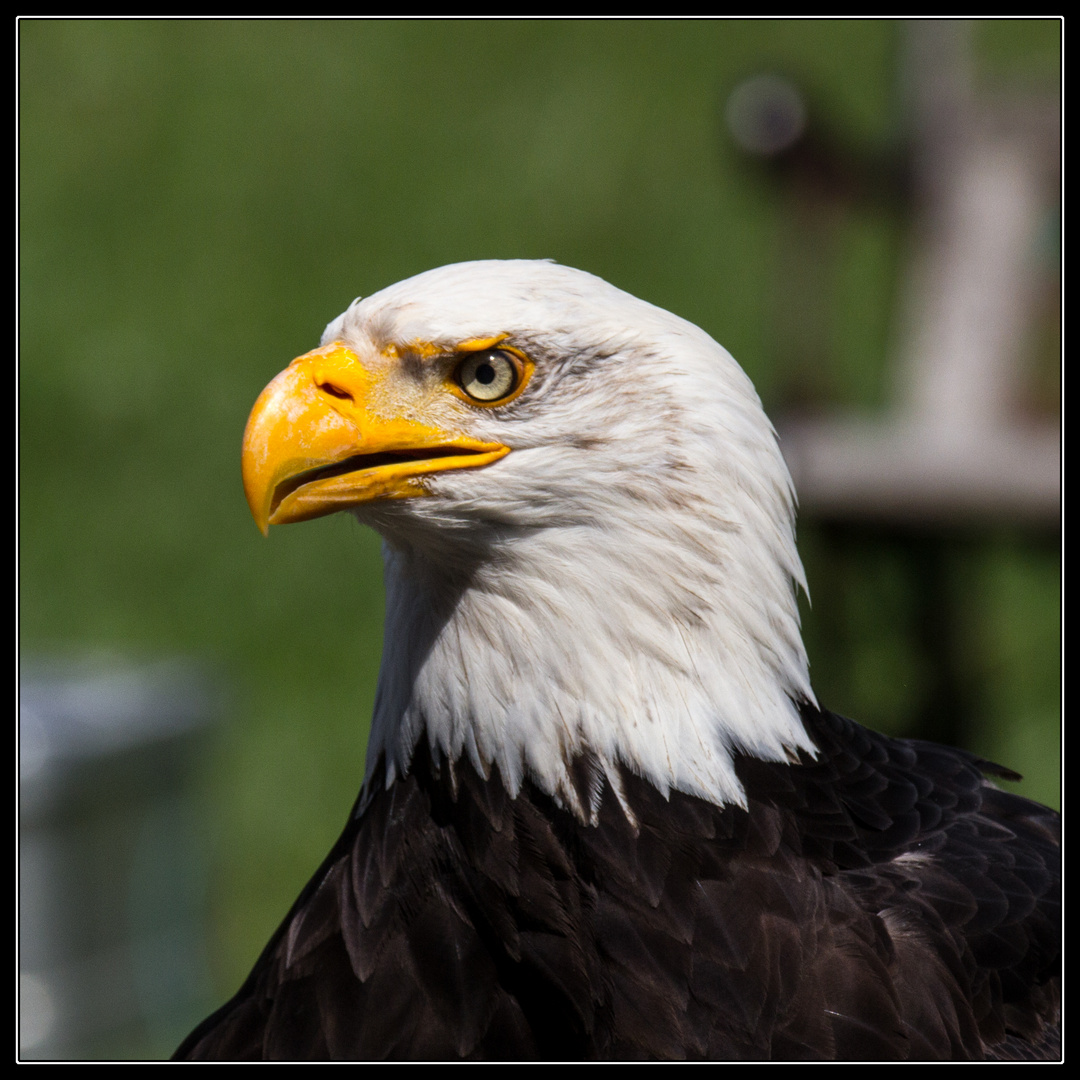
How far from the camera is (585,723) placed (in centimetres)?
219

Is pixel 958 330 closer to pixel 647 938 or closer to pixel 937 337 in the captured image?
pixel 937 337

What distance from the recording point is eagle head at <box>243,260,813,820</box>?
213cm

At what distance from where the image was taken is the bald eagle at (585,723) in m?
2.12

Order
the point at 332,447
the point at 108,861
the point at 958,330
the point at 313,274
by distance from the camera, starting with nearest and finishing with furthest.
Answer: the point at 332,447
the point at 108,861
the point at 958,330
the point at 313,274

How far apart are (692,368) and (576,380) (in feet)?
0.57

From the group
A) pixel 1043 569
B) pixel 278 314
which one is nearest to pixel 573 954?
pixel 1043 569

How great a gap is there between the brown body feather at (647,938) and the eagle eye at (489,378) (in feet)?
1.88

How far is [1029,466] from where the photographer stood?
531cm

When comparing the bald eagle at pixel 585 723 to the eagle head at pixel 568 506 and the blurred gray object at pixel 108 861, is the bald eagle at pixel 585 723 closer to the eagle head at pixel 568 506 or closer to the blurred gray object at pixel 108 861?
the eagle head at pixel 568 506

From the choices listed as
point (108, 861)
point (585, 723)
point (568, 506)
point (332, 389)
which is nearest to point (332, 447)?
point (332, 389)

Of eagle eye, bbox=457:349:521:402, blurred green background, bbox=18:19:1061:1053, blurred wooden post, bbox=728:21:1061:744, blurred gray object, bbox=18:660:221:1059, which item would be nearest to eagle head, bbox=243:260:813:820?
eagle eye, bbox=457:349:521:402

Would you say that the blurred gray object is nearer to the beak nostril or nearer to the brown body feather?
the brown body feather

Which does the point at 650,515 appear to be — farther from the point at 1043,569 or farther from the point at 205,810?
the point at 1043,569

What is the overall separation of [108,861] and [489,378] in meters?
3.24
